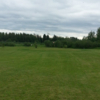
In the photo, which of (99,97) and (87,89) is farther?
(87,89)

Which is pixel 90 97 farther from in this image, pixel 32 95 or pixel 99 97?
pixel 32 95

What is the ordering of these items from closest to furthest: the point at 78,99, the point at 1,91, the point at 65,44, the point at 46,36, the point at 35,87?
the point at 78,99, the point at 1,91, the point at 35,87, the point at 65,44, the point at 46,36

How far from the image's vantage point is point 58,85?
23.9 feet

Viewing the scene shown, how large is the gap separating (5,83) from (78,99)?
156 inches

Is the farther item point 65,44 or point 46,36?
point 46,36

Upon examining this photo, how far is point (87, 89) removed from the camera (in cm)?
666

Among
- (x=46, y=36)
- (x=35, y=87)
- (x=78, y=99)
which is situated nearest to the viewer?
(x=78, y=99)

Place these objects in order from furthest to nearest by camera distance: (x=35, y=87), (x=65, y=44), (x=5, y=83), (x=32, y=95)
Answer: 1. (x=65, y=44)
2. (x=5, y=83)
3. (x=35, y=87)
4. (x=32, y=95)

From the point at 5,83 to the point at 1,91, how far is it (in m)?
1.24

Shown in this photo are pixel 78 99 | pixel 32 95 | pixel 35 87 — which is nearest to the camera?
pixel 78 99

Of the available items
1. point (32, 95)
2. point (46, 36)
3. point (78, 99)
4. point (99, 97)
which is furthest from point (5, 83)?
point (46, 36)

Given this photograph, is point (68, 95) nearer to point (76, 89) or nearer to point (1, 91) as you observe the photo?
point (76, 89)

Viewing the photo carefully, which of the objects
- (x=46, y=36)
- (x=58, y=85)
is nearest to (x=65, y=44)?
(x=46, y=36)

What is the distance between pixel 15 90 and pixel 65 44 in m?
79.2
